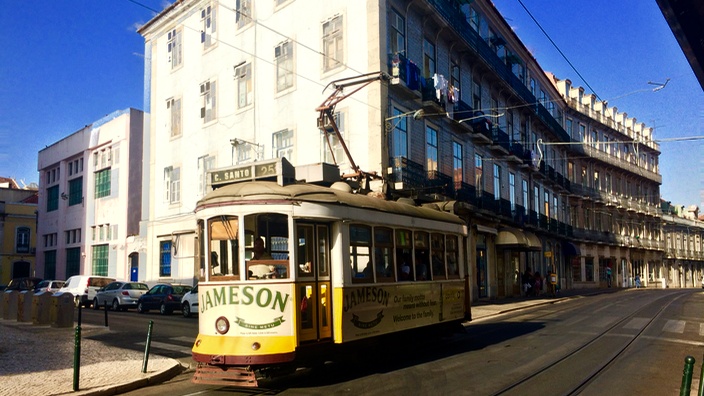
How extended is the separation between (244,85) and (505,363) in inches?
834

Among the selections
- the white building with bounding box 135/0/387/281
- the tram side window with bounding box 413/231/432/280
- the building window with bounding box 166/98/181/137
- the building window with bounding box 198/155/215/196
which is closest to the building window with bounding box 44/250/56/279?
the white building with bounding box 135/0/387/281

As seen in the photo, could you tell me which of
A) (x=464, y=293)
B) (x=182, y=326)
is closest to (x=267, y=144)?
(x=182, y=326)

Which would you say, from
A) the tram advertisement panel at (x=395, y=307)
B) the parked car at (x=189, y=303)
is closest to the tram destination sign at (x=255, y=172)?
the tram advertisement panel at (x=395, y=307)

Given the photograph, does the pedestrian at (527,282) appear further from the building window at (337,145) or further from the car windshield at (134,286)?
the car windshield at (134,286)

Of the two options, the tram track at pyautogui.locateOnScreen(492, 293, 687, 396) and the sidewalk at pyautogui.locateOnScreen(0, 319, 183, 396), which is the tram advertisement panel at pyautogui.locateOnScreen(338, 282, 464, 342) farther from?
the sidewalk at pyautogui.locateOnScreen(0, 319, 183, 396)

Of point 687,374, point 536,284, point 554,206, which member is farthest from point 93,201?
point 687,374

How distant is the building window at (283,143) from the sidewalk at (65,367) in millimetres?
12114

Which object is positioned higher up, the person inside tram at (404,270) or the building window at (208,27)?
the building window at (208,27)

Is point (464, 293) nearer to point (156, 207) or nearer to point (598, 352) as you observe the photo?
point (598, 352)

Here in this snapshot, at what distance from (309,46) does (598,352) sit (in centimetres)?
1752

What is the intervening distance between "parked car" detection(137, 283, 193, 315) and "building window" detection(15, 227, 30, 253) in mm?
34495

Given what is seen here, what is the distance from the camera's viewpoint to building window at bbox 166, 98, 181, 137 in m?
33.3

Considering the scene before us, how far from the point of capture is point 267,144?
2720 cm

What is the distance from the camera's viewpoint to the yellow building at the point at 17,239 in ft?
176
